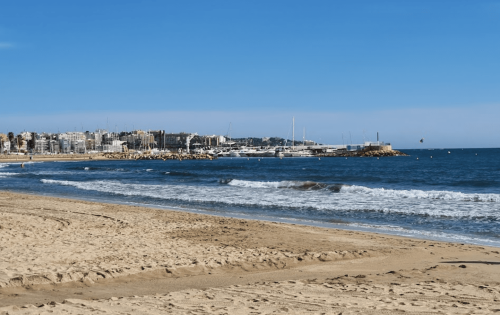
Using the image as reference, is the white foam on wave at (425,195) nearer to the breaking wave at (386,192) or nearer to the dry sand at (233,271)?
the breaking wave at (386,192)

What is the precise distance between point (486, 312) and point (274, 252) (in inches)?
202

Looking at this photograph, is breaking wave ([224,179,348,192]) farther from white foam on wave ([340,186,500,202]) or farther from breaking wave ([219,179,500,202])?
white foam on wave ([340,186,500,202])

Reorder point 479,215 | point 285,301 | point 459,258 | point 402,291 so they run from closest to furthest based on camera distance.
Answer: point 285,301 < point 402,291 < point 459,258 < point 479,215

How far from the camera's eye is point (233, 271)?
8.86 m

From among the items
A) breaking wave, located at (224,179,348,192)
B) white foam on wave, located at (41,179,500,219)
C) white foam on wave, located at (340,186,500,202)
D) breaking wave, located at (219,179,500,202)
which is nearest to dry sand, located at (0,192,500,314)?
white foam on wave, located at (41,179,500,219)

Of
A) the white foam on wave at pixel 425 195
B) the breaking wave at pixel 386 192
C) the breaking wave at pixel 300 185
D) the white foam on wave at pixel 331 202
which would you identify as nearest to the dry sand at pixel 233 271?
the white foam on wave at pixel 331 202

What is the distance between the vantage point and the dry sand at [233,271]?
6373 millimetres

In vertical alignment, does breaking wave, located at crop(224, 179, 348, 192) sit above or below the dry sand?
below

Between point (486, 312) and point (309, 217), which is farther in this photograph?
point (309, 217)

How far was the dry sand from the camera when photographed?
637cm

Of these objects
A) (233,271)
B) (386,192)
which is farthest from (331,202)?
(233,271)

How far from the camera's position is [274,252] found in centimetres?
1052

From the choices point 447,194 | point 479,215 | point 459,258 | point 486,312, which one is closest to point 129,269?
point 486,312

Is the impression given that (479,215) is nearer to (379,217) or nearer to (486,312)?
(379,217)
